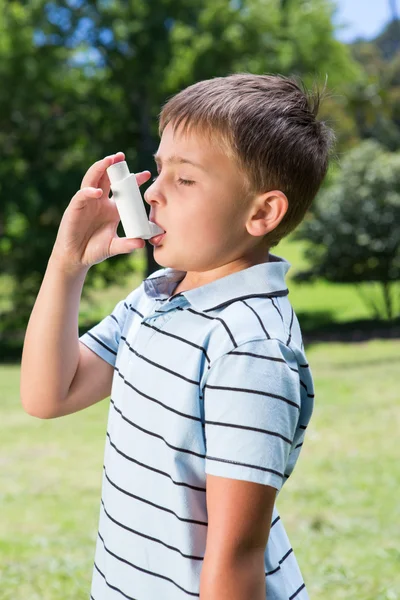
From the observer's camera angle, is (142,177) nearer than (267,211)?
No

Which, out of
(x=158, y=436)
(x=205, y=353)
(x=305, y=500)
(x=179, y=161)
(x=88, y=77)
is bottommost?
(x=305, y=500)

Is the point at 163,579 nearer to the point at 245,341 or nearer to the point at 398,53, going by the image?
the point at 245,341

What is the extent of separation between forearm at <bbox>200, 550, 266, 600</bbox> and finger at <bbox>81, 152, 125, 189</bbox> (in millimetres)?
554

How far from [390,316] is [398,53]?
2123 centimetres

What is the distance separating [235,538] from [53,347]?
43 cm

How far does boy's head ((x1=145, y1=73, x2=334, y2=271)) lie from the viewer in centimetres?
111

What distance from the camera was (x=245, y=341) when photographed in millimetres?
1006

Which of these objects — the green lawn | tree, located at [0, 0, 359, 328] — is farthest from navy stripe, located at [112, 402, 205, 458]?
tree, located at [0, 0, 359, 328]

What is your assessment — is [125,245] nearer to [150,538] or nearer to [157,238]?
[157,238]

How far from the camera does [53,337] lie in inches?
48.4

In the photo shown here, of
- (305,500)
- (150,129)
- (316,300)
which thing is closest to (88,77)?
(150,129)

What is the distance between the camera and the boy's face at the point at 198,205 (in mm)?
1104

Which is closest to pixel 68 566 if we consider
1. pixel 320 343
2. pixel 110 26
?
pixel 320 343

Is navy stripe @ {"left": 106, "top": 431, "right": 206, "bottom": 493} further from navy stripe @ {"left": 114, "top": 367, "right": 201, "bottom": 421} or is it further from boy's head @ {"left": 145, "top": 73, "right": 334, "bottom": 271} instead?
boy's head @ {"left": 145, "top": 73, "right": 334, "bottom": 271}
